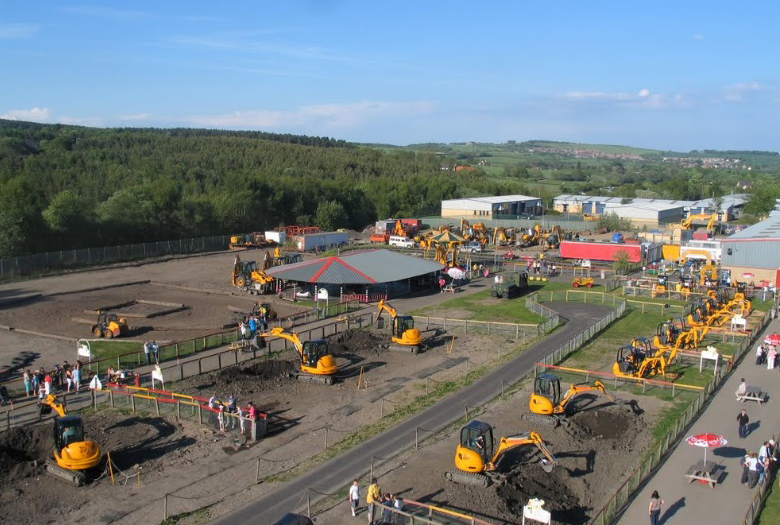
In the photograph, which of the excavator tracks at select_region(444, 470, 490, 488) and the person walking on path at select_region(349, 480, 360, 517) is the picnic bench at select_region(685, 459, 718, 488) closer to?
the excavator tracks at select_region(444, 470, 490, 488)

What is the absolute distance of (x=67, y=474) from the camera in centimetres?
2197

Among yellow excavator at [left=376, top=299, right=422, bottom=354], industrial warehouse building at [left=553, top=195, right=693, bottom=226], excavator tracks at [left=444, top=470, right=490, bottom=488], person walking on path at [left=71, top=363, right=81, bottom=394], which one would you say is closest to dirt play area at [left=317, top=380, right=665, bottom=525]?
excavator tracks at [left=444, top=470, right=490, bottom=488]

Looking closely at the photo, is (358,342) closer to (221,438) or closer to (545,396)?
(545,396)

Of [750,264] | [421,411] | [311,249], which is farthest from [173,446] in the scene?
[311,249]

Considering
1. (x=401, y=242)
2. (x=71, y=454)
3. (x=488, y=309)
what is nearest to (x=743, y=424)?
(x=71, y=454)

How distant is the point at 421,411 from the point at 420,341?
1054cm

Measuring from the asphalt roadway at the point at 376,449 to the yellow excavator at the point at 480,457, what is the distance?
299 centimetres

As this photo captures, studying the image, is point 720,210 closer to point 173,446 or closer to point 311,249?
point 311,249

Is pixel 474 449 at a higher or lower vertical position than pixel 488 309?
higher

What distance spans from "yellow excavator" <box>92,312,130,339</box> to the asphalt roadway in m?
22.0

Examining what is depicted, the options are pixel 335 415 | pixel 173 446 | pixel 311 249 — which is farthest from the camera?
pixel 311 249

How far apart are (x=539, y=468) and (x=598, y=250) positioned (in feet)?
170

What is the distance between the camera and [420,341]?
1538 inches

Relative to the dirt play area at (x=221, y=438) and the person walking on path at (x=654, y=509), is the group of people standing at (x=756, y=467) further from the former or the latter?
the dirt play area at (x=221, y=438)
